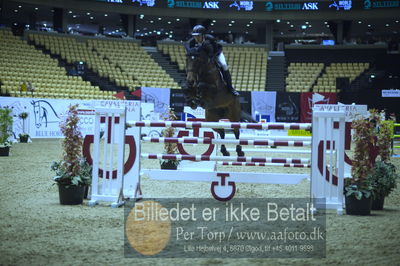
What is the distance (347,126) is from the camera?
6.12 meters

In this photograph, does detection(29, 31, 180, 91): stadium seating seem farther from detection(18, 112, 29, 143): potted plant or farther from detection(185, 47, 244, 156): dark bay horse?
detection(185, 47, 244, 156): dark bay horse

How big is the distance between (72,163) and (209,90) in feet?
10.2

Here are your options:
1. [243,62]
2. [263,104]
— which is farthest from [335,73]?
[263,104]

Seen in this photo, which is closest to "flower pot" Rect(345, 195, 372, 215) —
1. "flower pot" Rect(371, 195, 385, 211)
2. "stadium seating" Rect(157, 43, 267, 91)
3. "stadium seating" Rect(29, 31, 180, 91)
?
"flower pot" Rect(371, 195, 385, 211)

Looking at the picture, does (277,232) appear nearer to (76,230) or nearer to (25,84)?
(76,230)

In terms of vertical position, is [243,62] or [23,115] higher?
[243,62]

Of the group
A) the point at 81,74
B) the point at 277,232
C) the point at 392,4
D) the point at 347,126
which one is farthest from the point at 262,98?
the point at 277,232

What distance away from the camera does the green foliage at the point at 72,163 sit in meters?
5.58

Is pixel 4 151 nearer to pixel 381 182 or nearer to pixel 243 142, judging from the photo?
pixel 243 142

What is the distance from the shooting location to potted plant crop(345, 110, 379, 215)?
5.18m

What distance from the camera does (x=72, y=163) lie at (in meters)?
5.69

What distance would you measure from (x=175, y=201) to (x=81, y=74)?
70.9ft

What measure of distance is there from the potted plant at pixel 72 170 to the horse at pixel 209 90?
2410 mm

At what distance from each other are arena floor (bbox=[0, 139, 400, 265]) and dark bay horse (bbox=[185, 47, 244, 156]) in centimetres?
166
